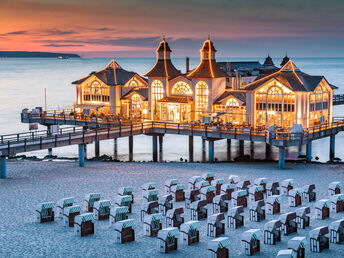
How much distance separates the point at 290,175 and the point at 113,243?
17.0 metres

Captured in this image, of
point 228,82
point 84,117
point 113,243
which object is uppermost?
point 228,82

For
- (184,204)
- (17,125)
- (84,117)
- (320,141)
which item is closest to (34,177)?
(184,204)

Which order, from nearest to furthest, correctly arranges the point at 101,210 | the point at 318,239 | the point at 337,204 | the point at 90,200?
1. the point at 318,239
2. the point at 101,210
3. the point at 337,204
4. the point at 90,200

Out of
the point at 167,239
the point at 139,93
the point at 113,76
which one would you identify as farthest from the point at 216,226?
the point at 113,76

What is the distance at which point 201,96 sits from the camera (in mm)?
47156

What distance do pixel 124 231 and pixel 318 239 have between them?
21.6 ft

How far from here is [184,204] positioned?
24.7 metres

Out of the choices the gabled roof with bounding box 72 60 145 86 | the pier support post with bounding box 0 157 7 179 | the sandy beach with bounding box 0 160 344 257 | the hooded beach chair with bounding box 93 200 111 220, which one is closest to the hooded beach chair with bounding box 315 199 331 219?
the sandy beach with bounding box 0 160 344 257

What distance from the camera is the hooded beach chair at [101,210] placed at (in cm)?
2203

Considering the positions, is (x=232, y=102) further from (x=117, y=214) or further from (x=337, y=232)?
(x=337, y=232)

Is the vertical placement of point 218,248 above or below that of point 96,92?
below

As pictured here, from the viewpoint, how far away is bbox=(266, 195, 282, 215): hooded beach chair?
74.9 feet

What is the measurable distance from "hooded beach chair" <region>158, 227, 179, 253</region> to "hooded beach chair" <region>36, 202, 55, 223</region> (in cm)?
560

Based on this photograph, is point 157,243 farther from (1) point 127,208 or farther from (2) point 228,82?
(2) point 228,82
